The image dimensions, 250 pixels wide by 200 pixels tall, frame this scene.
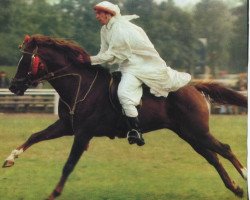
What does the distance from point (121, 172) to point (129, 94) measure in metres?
1.52

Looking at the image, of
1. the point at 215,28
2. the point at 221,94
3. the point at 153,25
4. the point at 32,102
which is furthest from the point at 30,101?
the point at 221,94

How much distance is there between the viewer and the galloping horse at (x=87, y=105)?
689 centimetres

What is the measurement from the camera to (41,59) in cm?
698

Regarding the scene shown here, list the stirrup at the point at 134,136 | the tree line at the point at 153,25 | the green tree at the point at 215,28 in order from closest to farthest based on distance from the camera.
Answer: the stirrup at the point at 134,136 < the tree line at the point at 153,25 < the green tree at the point at 215,28

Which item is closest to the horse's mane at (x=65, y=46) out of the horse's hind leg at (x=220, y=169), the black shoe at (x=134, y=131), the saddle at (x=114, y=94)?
the saddle at (x=114, y=94)

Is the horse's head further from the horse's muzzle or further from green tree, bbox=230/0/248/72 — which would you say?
green tree, bbox=230/0/248/72

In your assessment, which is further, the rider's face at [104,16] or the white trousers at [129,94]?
the rider's face at [104,16]

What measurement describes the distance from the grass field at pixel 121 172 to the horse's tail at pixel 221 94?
0.84m

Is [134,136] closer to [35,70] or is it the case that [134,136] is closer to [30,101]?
[35,70]

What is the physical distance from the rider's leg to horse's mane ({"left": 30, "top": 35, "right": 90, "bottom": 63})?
536mm

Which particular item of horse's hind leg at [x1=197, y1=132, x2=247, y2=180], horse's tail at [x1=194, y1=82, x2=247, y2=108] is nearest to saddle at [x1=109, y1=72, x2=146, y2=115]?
horse's hind leg at [x1=197, y1=132, x2=247, y2=180]

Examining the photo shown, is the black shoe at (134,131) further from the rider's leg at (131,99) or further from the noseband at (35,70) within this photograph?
the noseband at (35,70)

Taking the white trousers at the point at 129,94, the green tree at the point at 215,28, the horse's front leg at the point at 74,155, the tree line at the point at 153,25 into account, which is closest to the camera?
the horse's front leg at the point at 74,155

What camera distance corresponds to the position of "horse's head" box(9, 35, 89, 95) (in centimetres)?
693
